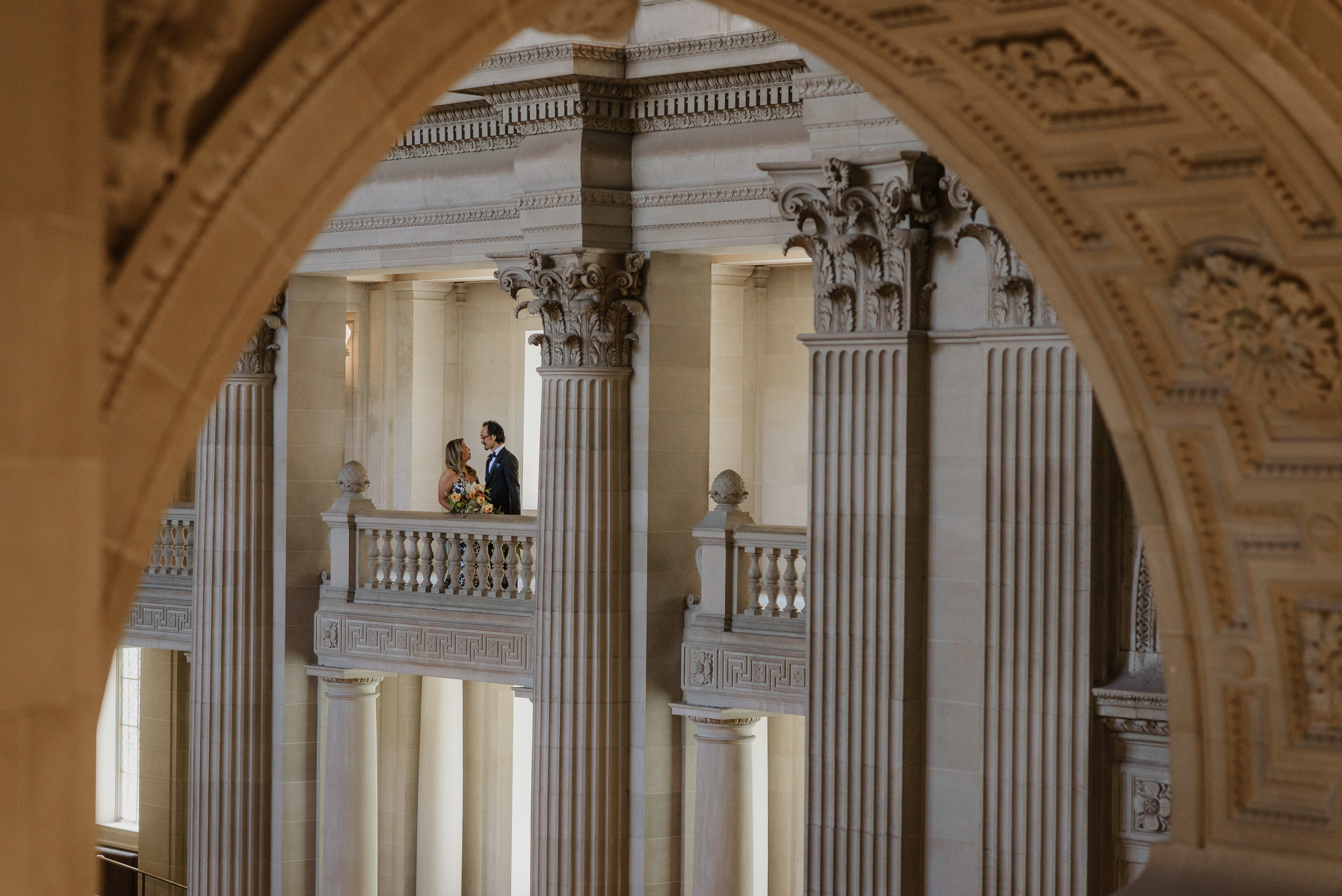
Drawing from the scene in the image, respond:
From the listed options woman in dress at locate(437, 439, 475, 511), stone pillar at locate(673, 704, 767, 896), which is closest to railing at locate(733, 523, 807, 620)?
stone pillar at locate(673, 704, 767, 896)

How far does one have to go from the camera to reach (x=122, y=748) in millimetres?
21953

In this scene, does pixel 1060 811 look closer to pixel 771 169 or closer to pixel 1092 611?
pixel 1092 611

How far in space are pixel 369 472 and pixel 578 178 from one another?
25.6 feet

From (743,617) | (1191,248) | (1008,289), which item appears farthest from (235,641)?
(1191,248)

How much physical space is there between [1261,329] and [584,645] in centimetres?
874

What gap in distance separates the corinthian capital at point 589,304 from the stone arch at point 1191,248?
8.10 metres

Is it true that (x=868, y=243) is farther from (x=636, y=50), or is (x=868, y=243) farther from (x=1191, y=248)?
(x=1191, y=248)

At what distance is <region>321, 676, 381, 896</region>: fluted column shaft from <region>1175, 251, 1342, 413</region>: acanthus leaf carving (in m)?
11.5

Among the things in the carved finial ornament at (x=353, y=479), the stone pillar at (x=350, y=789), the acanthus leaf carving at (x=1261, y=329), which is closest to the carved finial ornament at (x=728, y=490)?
the carved finial ornament at (x=353, y=479)

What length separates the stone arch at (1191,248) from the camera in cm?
420

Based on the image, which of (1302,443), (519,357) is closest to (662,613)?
(519,357)

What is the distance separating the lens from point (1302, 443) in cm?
523

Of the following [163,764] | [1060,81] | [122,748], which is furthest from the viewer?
[122,748]

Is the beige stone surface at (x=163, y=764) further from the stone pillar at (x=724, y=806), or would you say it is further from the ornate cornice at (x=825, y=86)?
the ornate cornice at (x=825, y=86)
